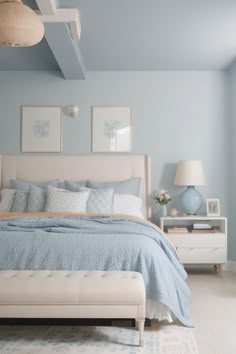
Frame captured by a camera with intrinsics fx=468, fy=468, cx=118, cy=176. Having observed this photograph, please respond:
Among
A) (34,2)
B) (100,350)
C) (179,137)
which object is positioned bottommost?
(100,350)

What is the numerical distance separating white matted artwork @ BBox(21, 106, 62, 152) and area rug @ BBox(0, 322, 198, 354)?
2.88m

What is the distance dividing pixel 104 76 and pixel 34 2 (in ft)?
7.51

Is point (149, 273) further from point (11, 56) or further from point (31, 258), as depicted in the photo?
point (11, 56)

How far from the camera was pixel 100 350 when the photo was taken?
291 centimetres

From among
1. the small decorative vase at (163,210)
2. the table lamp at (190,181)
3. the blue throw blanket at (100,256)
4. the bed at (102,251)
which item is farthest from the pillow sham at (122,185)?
the blue throw blanket at (100,256)

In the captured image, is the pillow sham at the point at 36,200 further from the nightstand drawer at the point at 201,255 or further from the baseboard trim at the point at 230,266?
the baseboard trim at the point at 230,266

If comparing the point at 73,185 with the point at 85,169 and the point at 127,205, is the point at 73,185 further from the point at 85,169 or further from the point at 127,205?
Result: the point at 127,205

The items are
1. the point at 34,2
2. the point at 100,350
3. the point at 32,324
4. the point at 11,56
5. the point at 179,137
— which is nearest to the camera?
the point at 100,350

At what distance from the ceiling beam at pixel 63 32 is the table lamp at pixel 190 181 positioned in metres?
1.65

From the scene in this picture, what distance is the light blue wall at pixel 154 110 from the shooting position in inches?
228

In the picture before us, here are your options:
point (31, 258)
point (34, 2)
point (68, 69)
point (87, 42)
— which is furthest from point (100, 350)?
point (68, 69)

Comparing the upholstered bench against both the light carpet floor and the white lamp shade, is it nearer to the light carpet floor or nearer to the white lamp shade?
the light carpet floor

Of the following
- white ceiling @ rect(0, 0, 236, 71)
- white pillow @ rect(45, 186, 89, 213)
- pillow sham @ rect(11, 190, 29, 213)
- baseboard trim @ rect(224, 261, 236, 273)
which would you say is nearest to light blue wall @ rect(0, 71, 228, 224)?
white ceiling @ rect(0, 0, 236, 71)

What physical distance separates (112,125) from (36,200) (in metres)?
1.49
